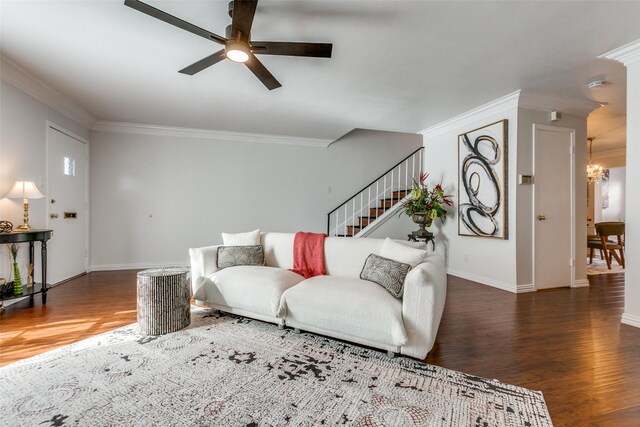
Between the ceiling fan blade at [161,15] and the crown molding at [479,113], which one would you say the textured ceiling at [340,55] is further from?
the ceiling fan blade at [161,15]

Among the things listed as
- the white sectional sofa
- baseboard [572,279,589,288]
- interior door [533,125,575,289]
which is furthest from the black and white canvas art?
the white sectional sofa

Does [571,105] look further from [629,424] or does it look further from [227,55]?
[227,55]

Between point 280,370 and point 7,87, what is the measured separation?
13.8 feet

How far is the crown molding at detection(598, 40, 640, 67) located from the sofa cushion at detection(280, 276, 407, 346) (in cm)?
326

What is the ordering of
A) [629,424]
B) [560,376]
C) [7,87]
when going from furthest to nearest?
1. [7,87]
2. [560,376]
3. [629,424]

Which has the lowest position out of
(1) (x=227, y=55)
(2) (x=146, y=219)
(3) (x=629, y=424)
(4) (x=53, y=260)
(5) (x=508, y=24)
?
(3) (x=629, y=424)

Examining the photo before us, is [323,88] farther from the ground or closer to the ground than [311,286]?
farther from the ground

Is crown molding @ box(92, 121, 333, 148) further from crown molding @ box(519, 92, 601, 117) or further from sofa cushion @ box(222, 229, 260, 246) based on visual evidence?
crown molding @ box(519, 92, 601, 117)

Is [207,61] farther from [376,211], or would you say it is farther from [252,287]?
[376,211]

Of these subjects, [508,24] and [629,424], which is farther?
[508,24]

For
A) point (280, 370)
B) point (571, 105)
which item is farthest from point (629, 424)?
point (571, 105)

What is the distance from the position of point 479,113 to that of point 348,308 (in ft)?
12.8

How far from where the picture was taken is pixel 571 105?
13.7ft

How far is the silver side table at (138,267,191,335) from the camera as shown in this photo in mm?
2504
